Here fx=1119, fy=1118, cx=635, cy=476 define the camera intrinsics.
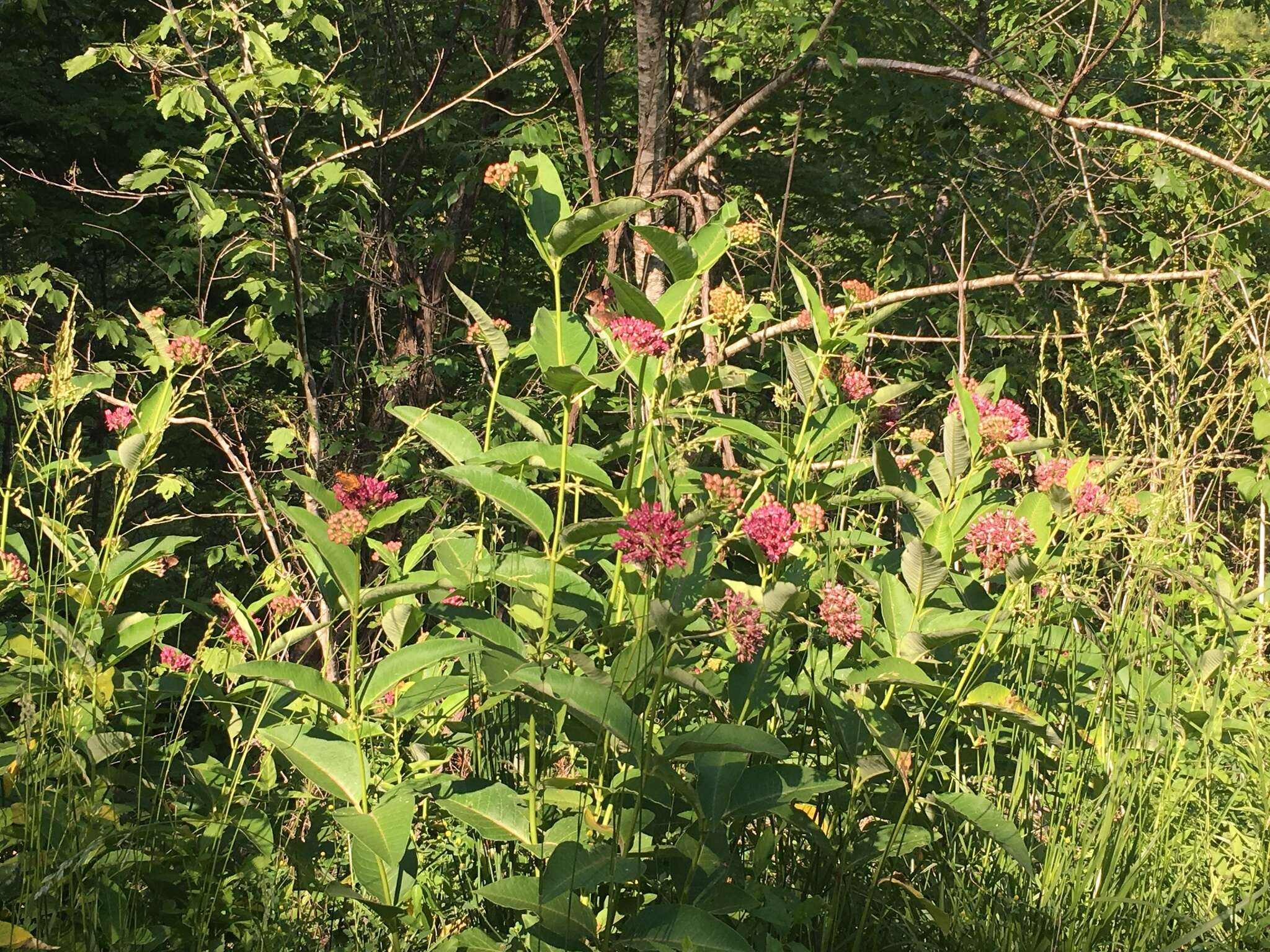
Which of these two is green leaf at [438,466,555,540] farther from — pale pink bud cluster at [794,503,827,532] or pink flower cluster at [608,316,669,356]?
pale pink bud cluster at [794,503,827,532]

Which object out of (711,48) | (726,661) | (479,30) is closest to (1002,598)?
(726,661)

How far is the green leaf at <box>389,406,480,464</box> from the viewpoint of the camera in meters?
1.81

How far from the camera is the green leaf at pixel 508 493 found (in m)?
1.58

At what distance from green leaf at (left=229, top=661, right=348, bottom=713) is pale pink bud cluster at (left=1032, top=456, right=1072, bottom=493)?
3.67ft

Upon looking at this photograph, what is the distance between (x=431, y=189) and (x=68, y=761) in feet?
16.8

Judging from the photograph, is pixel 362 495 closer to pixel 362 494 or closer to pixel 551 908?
pixel 362 494

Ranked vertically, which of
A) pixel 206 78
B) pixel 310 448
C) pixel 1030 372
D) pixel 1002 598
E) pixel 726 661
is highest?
pixel 206 78

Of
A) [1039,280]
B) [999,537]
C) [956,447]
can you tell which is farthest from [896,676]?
[1039,280]

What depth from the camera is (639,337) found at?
5.32 feet

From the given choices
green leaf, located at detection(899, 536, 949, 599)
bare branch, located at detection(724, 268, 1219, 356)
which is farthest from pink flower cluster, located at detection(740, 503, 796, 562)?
bare branch, located at detection(724, 268, 1219, 356)

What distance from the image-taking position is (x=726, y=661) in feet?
6.37

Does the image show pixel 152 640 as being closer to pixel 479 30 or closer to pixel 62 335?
pixel 62 335

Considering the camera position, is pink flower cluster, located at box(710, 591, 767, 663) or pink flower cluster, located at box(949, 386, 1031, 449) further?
pink flower cluster, located at box(949, 386, 1031, 449)

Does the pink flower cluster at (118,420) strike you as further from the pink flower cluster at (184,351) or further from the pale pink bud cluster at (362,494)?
the pale pink bud cluster at (362,494)
